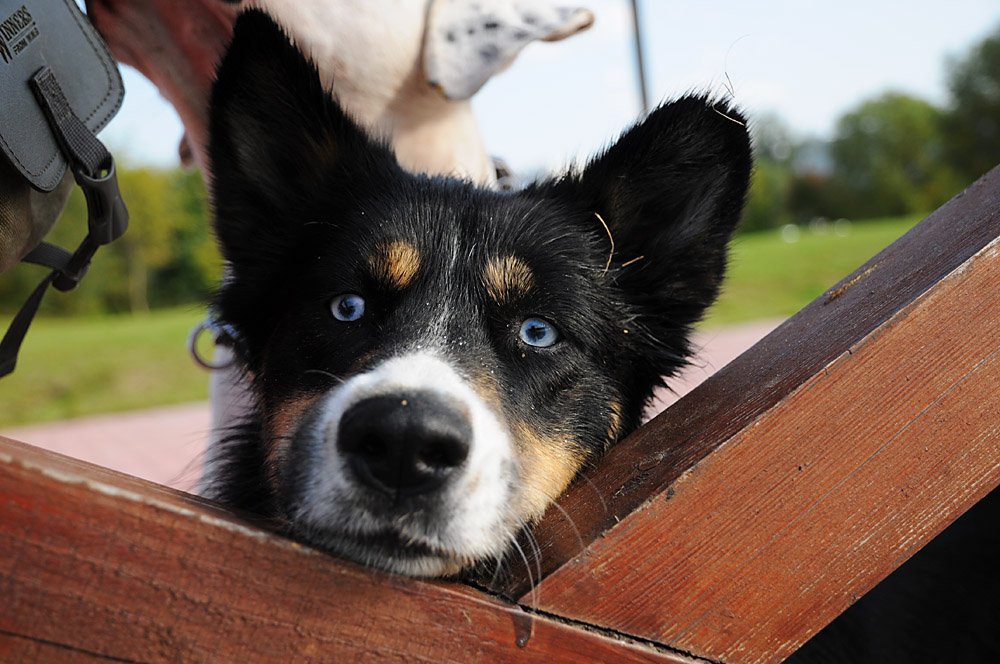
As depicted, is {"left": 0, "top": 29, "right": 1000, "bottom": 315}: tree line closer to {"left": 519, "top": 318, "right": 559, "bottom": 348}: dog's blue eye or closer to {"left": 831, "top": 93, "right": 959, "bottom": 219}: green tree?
{"left": 831, "top": 93, "right": 959, "bottom": 219}: green tree

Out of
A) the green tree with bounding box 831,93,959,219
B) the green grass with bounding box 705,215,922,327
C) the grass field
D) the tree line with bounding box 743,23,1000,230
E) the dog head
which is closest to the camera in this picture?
the dog head

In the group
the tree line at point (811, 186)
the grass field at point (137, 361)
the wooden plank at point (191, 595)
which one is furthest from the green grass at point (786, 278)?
the wooden plank at point (191, 595)

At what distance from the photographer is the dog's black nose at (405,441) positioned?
142 centimetres

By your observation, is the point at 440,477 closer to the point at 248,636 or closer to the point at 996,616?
the point at 248,636

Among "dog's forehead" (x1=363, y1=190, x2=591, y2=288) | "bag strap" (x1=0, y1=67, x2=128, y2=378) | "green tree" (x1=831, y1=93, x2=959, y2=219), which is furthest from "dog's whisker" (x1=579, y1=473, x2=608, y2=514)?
"green tree" (x1=831, y1=93, x2=959, y2=219)

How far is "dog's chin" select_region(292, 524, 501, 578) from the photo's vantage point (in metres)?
1.36

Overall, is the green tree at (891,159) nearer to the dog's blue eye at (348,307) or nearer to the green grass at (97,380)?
the green grass at (97,380)

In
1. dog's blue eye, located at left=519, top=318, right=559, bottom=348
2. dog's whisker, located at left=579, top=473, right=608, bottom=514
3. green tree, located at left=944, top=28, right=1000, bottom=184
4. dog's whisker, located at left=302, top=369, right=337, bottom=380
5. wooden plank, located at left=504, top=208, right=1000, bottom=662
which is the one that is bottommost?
dog's whisker, located at left=302, top=369, right=337, bottom=380

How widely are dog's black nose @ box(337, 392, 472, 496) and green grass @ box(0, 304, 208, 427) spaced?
44.1 feet

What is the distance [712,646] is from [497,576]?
0.39 meters

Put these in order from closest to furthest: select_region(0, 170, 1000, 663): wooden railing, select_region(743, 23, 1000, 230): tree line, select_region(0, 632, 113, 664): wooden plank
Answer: select_region(0, 632, 113, 664): wooden plank, select_region(0, 170, 1000, 663): wooden railing, select_region(743, 23, 1000, 230): tree line

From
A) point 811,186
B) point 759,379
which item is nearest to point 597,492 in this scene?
point 759,379

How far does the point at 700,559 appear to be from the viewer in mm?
1331

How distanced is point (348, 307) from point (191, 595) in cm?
112
